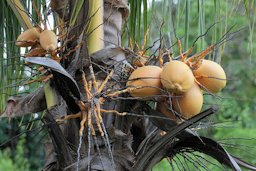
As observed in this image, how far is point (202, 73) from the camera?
1598mm

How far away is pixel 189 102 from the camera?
156cm

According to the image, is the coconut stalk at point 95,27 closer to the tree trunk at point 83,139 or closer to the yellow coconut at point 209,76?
the tree trunk at point 83,139

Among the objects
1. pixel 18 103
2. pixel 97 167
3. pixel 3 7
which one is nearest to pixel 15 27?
pixel 3 7

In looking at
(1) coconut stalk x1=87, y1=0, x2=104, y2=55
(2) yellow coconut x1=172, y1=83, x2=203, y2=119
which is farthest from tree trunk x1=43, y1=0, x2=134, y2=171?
(2) yellow coconut x1=172, y1=83, x2=203, y2=119

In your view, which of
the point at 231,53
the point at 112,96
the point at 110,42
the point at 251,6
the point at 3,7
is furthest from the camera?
the point at 231,53

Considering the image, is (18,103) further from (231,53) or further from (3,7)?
(231,53)

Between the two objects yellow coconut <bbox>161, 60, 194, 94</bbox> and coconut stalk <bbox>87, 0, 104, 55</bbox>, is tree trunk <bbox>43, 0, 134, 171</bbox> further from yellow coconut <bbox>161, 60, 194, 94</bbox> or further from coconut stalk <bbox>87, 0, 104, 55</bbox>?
yellow coconut <bbox>161, 60, 194, 94</bbox>

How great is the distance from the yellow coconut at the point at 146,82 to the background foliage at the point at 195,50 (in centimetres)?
10

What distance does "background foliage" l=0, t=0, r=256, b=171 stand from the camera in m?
1.78

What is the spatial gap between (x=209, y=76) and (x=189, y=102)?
10cm

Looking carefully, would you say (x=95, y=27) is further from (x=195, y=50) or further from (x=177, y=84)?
(x=195, y=50)

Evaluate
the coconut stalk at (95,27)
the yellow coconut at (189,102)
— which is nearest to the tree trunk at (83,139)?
the coconut stalk at (95,27)

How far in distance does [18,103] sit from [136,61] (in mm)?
368

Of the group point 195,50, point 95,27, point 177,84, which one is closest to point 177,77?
point 177,84
